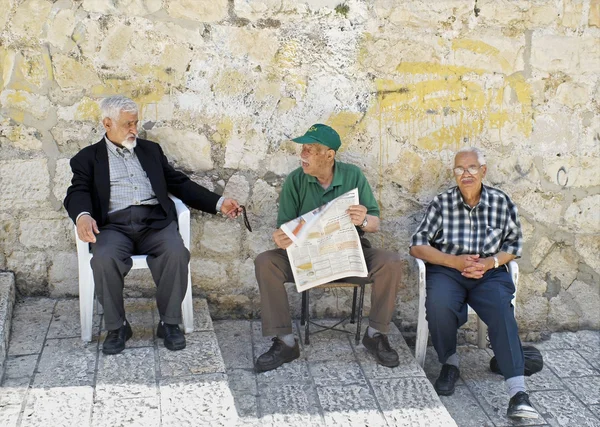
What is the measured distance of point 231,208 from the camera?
168 inches

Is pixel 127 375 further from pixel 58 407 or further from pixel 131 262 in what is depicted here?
pixel 131 262

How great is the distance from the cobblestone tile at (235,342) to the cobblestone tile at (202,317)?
0.19 m

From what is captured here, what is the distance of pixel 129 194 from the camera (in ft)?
13.6

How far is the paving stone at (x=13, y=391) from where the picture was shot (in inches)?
130

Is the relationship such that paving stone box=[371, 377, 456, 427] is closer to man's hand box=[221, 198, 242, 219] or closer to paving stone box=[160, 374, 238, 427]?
paving stone box=[160, 374, 238, 427]

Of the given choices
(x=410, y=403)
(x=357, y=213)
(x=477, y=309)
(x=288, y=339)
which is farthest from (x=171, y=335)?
(x=477, y=309)

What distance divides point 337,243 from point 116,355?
4.44 ft

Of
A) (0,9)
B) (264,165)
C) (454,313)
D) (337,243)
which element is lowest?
(454,313)

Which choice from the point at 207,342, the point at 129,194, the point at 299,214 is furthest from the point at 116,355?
the point at 299,214

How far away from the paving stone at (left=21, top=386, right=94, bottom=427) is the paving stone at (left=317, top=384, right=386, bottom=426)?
3.77ft

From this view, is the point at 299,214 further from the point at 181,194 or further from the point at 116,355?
the point at 116,355

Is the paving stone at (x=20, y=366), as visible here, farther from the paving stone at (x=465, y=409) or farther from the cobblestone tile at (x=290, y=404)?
the paving stone at (x=465, y=409)

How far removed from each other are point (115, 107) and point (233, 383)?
1710 millimetres

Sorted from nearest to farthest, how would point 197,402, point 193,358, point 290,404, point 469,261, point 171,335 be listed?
1. point 197,402
2. point 290,404
3. point 193,358
4. point 171,335
5. point 469,261
